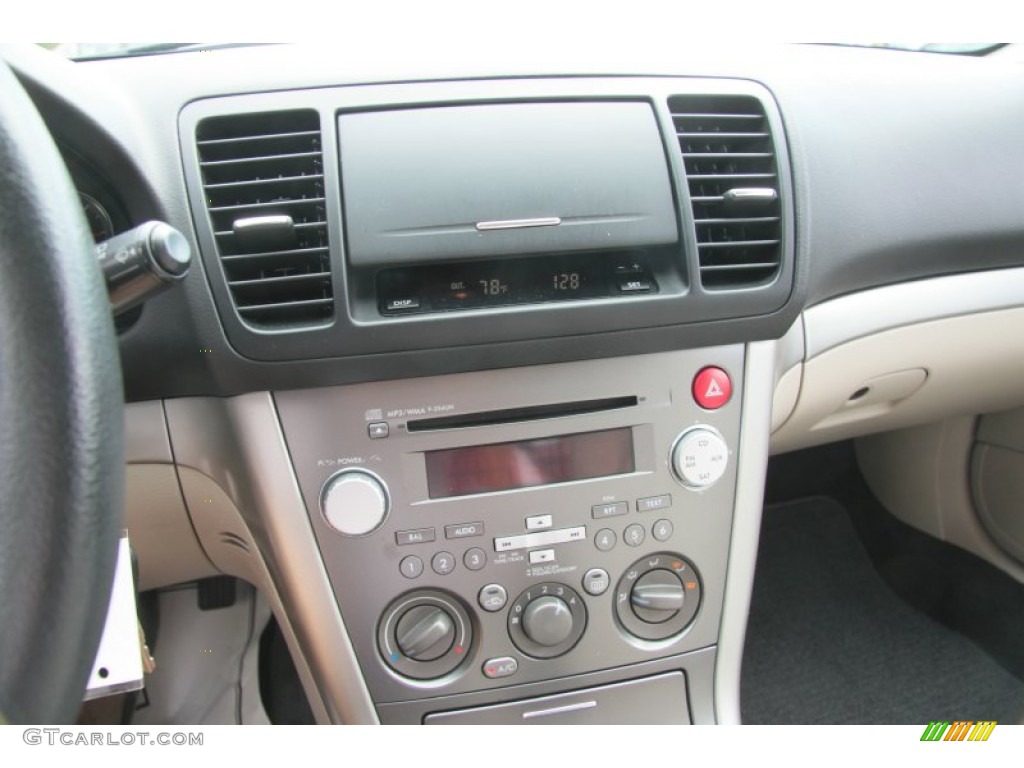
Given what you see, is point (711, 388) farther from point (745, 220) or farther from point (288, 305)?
point (288, 305)

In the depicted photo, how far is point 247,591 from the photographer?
1501 millimetres

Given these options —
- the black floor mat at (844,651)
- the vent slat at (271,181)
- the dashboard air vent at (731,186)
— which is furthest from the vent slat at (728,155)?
the black floor mat at (844,651)

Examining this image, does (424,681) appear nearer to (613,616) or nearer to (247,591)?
(613,616)

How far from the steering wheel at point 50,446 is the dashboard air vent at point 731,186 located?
2.02 feet

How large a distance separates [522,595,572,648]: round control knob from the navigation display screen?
0.14 metres

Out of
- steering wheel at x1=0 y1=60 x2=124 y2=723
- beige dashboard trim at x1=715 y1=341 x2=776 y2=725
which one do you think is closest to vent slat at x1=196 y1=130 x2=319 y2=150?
steering wheel at x1=0 y1=60 x2=124 y2=723

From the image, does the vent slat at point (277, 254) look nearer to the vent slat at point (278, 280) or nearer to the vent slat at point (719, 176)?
the vent slat at point (278, 280)

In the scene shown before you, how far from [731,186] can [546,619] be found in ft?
1.74

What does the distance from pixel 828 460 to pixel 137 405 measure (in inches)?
58.6

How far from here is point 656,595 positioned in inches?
37.7

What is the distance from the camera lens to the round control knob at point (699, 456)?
0.93 metres

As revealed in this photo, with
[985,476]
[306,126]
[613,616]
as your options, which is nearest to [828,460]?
[985,476]

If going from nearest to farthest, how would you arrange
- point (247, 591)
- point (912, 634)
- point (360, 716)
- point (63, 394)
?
point (63, 394), point (360, 716), point (247, 591), point (912, 634)
